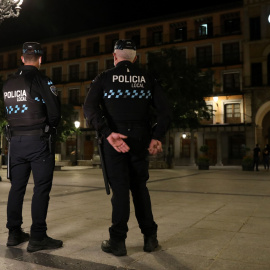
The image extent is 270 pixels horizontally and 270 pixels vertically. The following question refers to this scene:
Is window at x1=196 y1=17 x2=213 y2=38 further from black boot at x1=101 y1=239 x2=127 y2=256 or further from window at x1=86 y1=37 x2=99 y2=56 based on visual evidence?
black boot at x1=101 y1=239 x2=127 y2=256

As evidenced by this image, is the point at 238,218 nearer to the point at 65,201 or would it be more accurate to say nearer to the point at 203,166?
the point at 65,201

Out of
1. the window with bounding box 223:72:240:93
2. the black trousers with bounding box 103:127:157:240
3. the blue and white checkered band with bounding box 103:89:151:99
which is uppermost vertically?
the window with bounding box 223:72:240:93

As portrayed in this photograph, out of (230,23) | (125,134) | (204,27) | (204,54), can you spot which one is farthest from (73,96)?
(125,134)

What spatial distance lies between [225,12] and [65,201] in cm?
3158

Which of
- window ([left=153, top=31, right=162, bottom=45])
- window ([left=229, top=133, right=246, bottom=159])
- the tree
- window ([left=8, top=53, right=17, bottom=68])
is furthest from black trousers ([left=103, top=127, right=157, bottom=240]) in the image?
window ([left=8, top=53, right=17, bottom=68])

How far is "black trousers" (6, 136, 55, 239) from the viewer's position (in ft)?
10.8

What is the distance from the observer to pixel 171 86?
22828 mm

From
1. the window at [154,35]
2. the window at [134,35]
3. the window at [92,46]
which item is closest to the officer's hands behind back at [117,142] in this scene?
the window at [154,35]

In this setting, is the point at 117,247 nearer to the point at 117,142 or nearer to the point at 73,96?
the point at 117,142

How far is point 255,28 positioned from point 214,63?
486 centimetres

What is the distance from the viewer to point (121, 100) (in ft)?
10.2

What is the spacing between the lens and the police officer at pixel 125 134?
9.95 feet

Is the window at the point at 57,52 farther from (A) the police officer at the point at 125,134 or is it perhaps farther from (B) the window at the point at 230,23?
(A) the police officer at the point at 125,134

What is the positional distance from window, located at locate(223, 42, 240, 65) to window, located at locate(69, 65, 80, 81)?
17.2 metres
